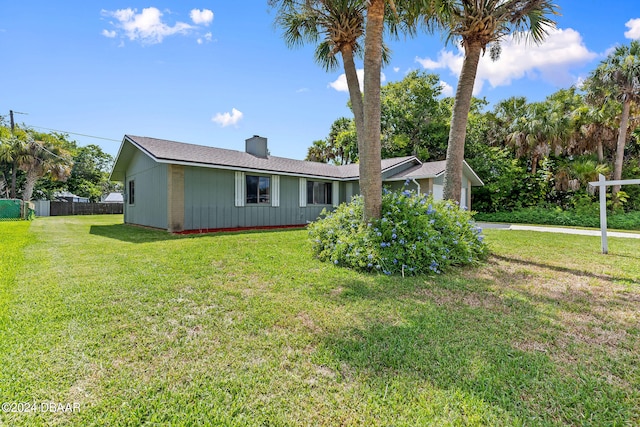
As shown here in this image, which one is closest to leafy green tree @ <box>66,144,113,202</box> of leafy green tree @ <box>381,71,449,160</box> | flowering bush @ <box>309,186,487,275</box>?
leafy green tree @ <box>381,71,449,160</box>

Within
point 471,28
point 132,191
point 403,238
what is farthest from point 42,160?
point 471,28

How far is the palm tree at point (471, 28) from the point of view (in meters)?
6.59

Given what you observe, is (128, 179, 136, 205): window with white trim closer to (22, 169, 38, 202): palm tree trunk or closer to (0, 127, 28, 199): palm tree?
(0, 127, 28, 199): palm tree

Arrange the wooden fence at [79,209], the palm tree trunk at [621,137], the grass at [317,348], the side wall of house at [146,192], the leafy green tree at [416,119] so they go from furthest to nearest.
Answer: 1. the wooden fence at [79,209]
2. the leafy green tree at [416,119]
3. the palm tree trunk at [621,137]
4. the side wall of house at [146,192]
5. the grass at [317,348]

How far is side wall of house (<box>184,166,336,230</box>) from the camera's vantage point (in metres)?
11.0

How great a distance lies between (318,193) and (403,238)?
10.3 m

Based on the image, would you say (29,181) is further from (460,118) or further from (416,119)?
(416,119)

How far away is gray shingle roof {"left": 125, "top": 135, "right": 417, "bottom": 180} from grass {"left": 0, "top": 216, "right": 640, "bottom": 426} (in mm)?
6375

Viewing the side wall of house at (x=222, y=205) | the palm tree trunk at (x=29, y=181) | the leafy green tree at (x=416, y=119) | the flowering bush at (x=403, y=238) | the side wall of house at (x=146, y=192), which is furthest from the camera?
the leafy green tree at (x=416, y=119)

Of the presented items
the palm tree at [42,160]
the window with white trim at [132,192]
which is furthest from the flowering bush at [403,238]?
the palm tree at [42,160]

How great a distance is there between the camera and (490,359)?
239 cm

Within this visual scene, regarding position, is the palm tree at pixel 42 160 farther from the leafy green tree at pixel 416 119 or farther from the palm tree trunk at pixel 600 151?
the palm tree trunk at pixel 600 151

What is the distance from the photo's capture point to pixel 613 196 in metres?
16.5

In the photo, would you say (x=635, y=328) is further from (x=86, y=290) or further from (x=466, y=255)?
(x=86, y=290)
